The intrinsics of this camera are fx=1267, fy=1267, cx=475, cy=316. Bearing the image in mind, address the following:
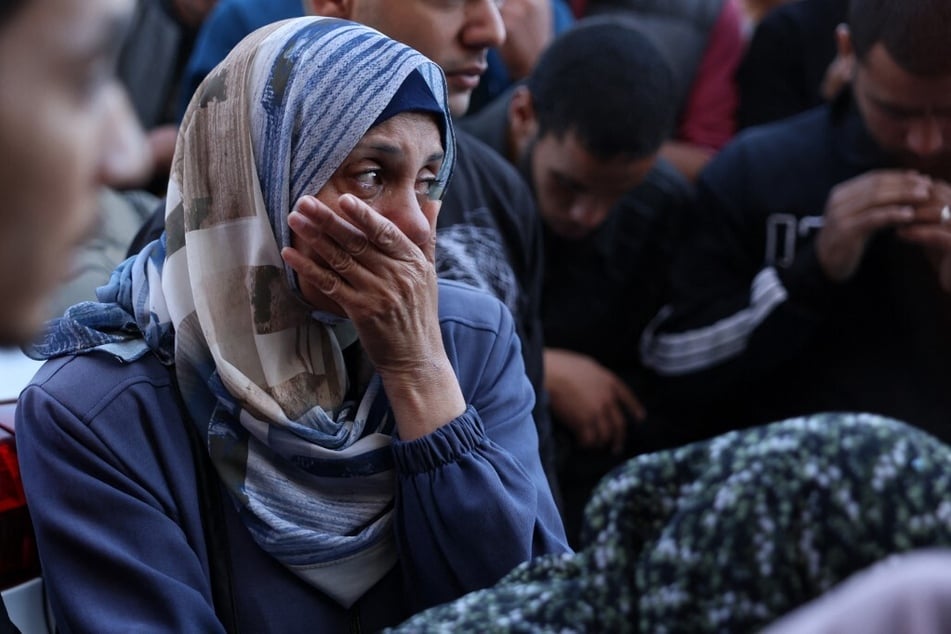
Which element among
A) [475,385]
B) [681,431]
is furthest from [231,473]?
[681,431]

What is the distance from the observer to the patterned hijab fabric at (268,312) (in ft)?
6.02

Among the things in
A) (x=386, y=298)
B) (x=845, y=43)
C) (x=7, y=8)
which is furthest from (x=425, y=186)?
(x=845, y=43)

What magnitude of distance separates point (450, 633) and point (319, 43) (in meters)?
0.94

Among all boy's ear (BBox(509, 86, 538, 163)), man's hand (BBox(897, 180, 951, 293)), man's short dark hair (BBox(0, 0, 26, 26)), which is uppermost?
man's short dark hair (BBox(0, 0, 26, 26))

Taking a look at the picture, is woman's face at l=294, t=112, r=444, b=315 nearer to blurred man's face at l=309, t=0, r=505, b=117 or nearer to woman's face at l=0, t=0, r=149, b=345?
blurred man's face at l=309, t=0, r=505, b=117

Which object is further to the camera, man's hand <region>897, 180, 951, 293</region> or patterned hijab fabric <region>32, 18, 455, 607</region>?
man's hand <region>897, 180, 951, 293</region>

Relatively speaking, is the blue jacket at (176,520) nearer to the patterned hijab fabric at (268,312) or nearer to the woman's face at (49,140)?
the patterned hijab fabric at (268,312)

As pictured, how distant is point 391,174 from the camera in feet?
6.27

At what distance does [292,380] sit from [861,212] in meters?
1.68

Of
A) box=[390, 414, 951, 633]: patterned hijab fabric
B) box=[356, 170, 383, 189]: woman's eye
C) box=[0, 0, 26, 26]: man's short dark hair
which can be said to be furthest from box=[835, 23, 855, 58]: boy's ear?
box=[0, 0, 26, 26]: man's short dark hair

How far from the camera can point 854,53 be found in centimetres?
320

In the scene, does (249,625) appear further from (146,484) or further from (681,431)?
(681,431)

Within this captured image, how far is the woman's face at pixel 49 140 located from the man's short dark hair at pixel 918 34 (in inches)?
92.4

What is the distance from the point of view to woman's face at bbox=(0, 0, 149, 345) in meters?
0.96
